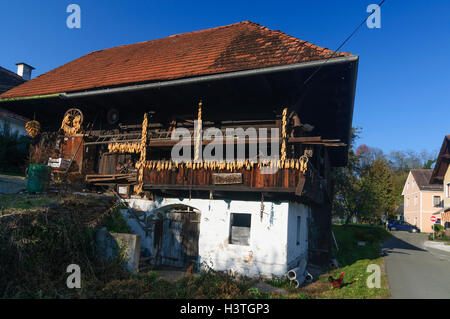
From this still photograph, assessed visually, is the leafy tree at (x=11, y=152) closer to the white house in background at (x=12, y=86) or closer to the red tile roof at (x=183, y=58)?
the white house in background at (x=12, y=86)

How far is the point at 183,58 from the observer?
13.8 meters

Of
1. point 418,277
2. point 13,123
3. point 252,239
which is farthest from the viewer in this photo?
point 13,123

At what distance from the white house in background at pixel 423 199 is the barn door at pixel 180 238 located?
3783 cm

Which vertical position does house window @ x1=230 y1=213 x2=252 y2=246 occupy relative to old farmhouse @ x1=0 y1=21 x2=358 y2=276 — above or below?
below

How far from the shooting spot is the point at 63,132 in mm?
16234

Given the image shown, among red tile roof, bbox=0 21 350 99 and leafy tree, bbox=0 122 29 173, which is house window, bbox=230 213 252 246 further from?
leafy tree, bbox=0 122 29 173

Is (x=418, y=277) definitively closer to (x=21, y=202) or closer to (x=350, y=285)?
(x=350, y=285)

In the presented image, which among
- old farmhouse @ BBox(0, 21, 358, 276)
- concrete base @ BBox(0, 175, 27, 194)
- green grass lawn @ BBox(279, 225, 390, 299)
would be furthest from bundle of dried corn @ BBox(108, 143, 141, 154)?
green grass lawn @ BBox(279, 225, 390, 299)

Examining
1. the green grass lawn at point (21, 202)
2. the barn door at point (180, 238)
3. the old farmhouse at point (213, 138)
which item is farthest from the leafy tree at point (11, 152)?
the barn door at point (180, 238)

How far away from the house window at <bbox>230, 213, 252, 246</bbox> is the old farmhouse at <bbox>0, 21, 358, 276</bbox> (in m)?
0.04

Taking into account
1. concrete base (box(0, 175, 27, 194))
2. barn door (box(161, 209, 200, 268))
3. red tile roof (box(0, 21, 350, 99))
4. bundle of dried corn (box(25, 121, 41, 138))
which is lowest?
barn door (box(161, 209, 200, 268))

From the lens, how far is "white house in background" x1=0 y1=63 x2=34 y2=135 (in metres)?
21.2

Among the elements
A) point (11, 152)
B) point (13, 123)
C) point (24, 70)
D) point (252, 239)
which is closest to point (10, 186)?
point (11, 152)

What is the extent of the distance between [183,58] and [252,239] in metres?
7.95
